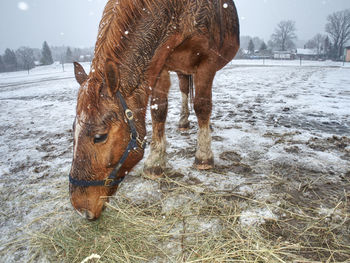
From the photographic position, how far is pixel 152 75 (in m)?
1.80

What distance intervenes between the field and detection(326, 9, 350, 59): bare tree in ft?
220

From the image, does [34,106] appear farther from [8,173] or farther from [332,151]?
[332,151]

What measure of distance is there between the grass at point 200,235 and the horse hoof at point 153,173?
47cm

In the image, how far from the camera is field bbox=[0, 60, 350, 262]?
158cm

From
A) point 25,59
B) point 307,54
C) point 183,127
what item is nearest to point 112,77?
point 183,127

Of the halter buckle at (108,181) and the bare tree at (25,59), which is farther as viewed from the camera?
the bare tree at (25,59)

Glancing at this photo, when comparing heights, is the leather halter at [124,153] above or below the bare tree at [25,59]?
below

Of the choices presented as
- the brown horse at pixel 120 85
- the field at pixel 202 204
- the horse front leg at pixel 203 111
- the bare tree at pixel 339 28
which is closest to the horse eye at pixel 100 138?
the brown horse at pixel 120 85

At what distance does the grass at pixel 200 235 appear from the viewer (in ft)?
5.02

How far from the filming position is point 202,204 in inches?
81.7

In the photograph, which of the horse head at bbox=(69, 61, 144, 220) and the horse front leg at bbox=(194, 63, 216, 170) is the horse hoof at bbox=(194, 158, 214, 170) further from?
the horse head at bbox=(69, 61, 144, 220)

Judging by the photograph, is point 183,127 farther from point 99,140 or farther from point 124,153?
point 99,140

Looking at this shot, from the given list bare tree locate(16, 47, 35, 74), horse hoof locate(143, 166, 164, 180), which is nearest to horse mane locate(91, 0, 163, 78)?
horse hoof locate(143, 166, 164, 180)

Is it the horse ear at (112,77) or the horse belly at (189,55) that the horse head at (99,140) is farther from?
the horse belly at (189,55)
